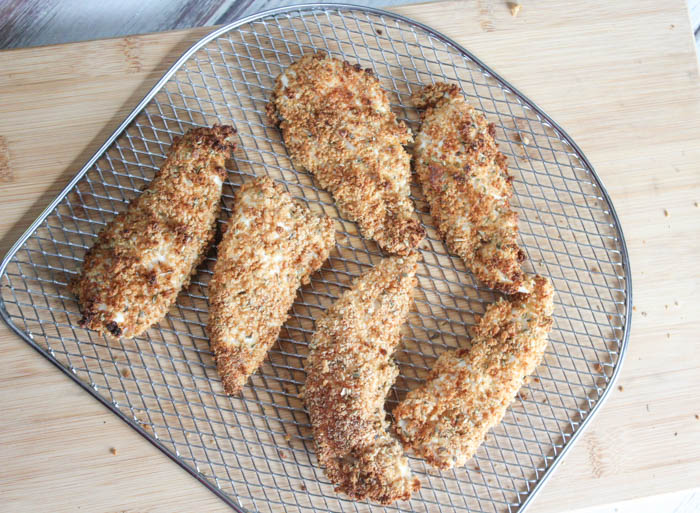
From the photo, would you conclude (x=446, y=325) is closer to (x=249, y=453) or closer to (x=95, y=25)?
(x=249, y=453)

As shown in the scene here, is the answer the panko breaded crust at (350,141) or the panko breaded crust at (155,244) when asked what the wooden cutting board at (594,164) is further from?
the panko breaded crust at (350,141)

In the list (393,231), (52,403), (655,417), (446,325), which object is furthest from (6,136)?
(655,417)

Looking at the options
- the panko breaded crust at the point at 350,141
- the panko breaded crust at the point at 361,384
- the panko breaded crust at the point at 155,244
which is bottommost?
the panko breaded crust at the point at 361,384

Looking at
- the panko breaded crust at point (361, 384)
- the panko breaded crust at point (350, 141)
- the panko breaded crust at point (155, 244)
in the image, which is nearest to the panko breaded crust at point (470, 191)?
the panko breaded crust at point (350, 141)

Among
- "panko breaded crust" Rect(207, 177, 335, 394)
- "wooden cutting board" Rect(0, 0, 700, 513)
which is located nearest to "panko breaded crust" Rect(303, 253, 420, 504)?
"panko breaded crust" Rect(207, 177, 335, 394)

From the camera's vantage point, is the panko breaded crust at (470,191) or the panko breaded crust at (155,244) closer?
the panko breaded crust at (155,244)

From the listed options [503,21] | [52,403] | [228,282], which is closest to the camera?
[228,282]
